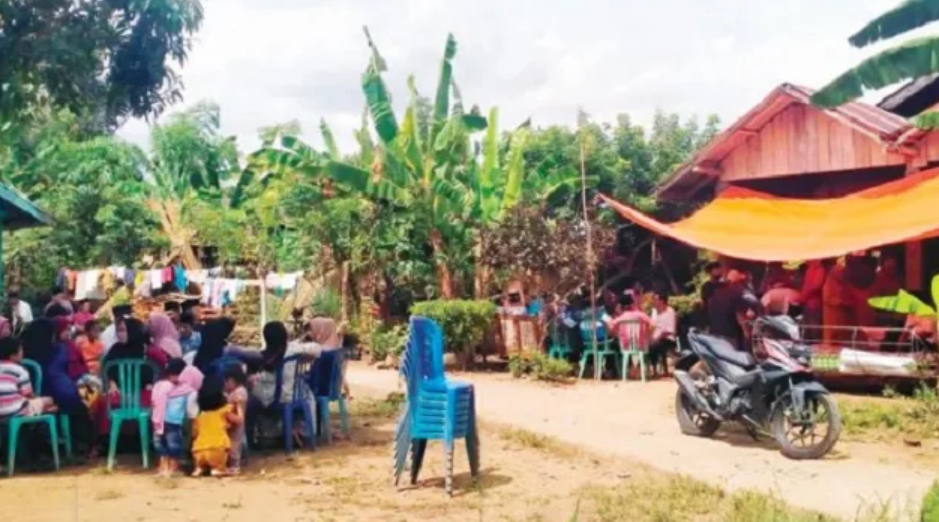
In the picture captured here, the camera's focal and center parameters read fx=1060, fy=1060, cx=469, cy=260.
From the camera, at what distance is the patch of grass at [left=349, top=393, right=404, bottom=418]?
10.9 meters

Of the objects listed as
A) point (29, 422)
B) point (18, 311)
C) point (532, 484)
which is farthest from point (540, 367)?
point (29, 422)

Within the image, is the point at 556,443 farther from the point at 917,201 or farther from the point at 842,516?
the point at 917,201

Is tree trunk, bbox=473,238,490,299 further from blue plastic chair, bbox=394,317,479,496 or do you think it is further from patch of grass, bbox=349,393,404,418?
blue plastic chair, bbox=394,317,479,496

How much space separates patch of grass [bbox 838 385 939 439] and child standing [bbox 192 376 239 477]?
516cm

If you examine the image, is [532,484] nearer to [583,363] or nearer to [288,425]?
[288,425]

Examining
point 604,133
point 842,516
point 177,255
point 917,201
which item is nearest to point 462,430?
point 842,516

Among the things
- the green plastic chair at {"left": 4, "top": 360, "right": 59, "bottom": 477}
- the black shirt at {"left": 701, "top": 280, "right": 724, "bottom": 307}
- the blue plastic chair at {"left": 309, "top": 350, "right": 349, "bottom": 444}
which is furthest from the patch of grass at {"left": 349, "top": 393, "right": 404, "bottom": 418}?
the black shirt at {"left": 701, "top": 280, "right": 724, "bottom": 307}

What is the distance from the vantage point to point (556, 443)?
870 cm

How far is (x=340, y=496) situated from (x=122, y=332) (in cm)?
287

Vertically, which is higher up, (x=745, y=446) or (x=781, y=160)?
(x=781, y=160)

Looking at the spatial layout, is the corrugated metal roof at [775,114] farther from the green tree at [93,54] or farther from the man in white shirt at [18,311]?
the man in white shirt at [18,311]

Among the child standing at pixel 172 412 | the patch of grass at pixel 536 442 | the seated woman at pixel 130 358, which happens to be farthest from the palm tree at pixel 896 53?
the seated woman at pixel 130 358

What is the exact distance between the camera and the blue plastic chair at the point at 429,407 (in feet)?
23.2

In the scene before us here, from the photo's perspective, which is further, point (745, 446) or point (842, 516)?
point (745, 446)
